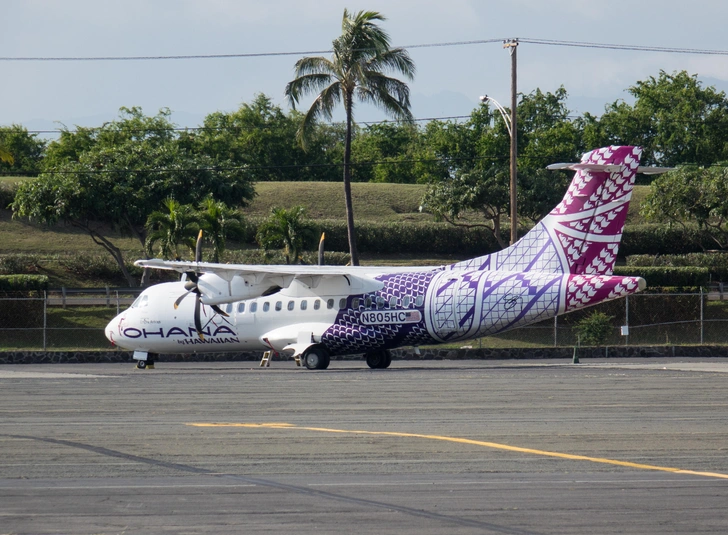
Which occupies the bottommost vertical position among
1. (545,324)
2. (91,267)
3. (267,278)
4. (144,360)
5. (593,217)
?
(144,360)

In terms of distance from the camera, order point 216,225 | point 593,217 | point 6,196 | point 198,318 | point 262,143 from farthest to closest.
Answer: point 262,143 < point 6,196 < point 216,225 < point 198,318 < point 593,217

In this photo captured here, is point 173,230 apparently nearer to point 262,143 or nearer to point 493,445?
point 493,445

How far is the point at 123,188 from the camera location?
59.2 metres

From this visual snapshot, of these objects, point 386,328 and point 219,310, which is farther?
point 219,310

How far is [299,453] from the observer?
12.2 m

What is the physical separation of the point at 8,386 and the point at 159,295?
8562 mm

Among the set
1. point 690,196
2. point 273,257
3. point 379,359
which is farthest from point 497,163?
point 379,359

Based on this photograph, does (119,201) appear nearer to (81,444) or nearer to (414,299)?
(414,299)

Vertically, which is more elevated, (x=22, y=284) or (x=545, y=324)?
(x=22, y=284)

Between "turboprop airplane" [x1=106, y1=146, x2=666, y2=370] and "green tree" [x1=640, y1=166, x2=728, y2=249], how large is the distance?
30.0 metres

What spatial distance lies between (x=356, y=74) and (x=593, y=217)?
66.8 ft

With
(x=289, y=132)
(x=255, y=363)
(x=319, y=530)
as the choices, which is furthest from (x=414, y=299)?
(x=289, y=132)

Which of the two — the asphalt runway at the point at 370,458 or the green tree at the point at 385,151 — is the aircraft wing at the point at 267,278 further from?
the green tree at the point at 385,151

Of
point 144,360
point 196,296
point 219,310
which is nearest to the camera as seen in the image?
point 219,310
